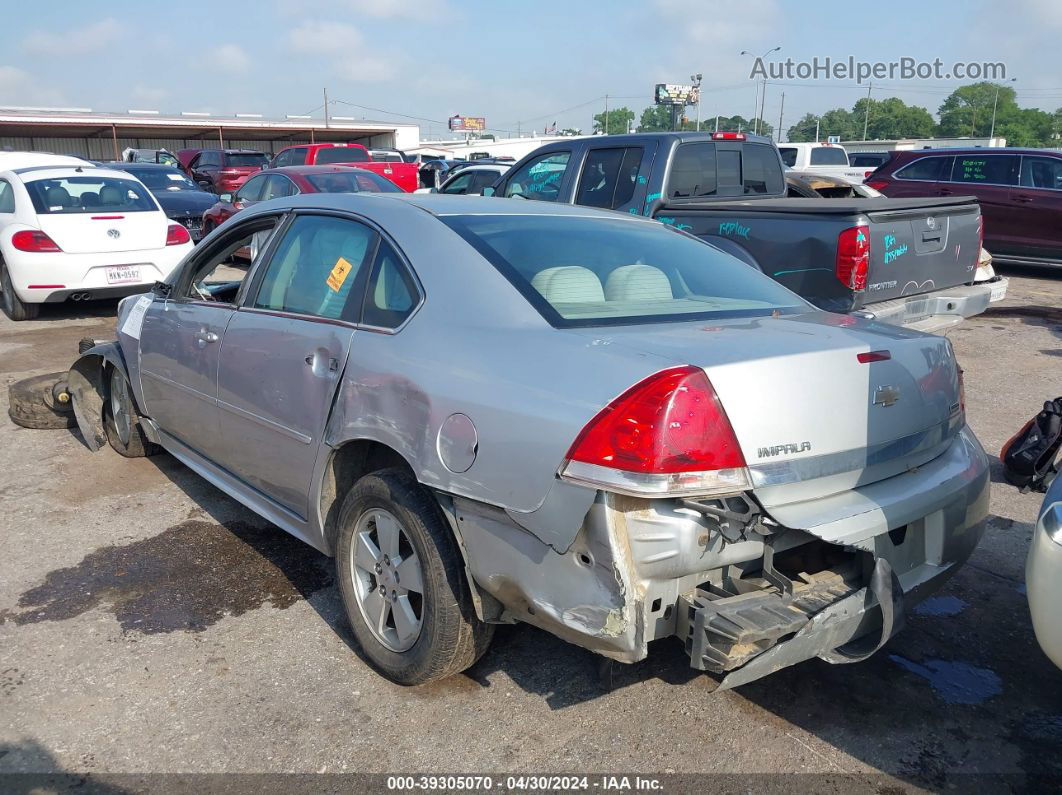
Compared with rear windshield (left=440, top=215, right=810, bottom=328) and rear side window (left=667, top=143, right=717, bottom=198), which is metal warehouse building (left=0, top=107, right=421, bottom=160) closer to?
rear side window (left=667, top=143, right=717, bottom=198)

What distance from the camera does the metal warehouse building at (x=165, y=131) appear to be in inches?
1654

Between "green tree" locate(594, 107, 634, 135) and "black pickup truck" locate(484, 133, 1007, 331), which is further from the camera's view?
"green tree" locate(594, 107, 634, 135)

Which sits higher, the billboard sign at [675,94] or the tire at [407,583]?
the billboard sign at [675,94]

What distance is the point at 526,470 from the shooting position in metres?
2.50

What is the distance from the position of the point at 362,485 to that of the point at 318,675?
736 millimetres

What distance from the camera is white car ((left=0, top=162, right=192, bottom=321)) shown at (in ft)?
31.3

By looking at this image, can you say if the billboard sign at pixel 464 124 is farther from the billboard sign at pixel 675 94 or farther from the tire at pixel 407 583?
the tire at pixel 407 583

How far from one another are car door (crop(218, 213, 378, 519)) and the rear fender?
2.09 metres

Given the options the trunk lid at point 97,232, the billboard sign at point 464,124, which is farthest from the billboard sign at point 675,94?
the trunk lid at point 97,232

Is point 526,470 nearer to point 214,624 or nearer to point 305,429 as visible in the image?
point 305,429

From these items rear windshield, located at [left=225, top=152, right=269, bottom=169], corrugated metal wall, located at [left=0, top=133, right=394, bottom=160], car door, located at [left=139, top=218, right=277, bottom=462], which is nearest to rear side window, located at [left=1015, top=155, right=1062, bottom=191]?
car door, located at [left=139, top=218, right=277, bottom=462]

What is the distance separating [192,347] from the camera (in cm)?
428

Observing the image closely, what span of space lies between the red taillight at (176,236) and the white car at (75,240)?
0.01m

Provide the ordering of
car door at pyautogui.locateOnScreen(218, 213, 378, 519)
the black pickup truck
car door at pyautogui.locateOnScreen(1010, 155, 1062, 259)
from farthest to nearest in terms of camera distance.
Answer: car door at pyautogui.locateOnScreen(1010, 155, 1062, 259)
the black pickup truck
car door at pyautogui.locateOnScreen(218, 213, 378, 519)
